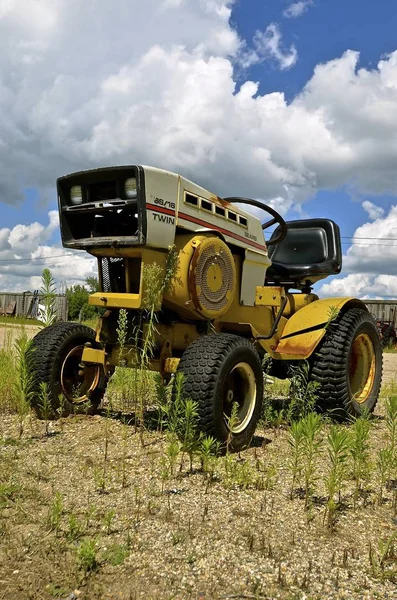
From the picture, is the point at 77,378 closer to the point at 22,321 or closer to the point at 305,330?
the point at 22,321

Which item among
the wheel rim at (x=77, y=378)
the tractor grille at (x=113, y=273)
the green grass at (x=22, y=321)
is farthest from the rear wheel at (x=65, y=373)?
the tractor grille at (x=113, y=273)

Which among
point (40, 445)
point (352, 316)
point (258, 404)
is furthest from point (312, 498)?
point (352, 316)

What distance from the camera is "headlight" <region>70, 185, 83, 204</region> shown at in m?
4.00

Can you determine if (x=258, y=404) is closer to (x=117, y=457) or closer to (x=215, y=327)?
(x=215, y=327)

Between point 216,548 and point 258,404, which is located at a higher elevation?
point 258,404

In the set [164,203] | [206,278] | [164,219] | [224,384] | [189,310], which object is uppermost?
[164,203]

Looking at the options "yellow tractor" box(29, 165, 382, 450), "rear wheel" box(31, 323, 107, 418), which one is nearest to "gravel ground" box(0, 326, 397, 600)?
"yellow tractor" box(29, 165, 382, 450)

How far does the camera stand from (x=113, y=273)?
420 cm

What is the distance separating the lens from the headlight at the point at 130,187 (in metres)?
3.66

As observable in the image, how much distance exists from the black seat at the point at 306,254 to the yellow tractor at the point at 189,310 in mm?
639

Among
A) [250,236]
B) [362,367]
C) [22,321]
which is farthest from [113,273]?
[362,367]

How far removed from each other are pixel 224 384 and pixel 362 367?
258 cm

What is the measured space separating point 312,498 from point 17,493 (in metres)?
1.50

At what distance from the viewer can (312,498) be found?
2.78 metres
